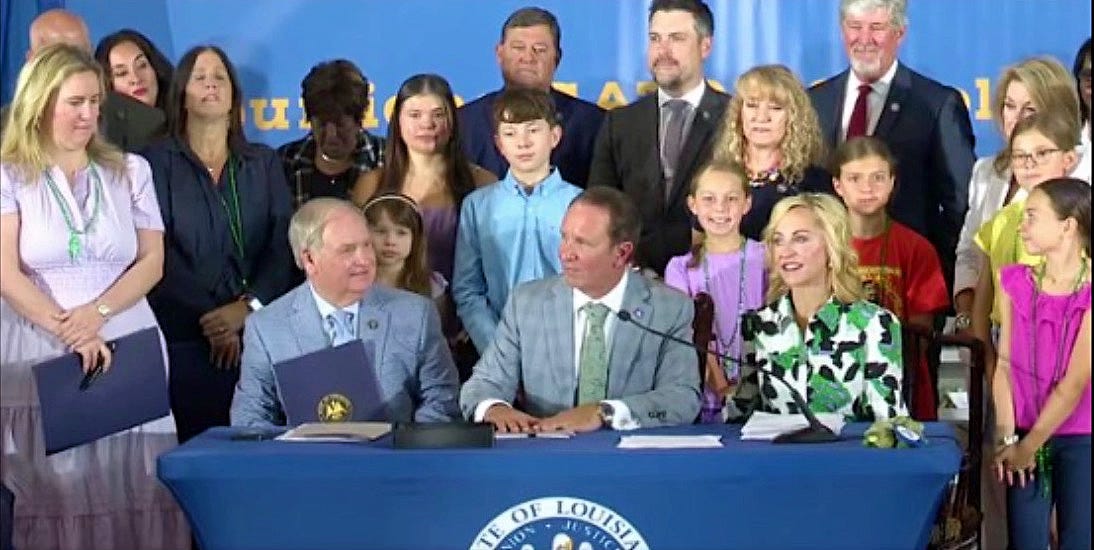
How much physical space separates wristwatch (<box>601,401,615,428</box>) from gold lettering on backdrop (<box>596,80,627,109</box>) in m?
1.81

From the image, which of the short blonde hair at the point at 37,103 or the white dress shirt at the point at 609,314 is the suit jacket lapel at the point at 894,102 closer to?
the white dress shirt at the point at 609,314

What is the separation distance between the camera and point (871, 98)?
617 cm

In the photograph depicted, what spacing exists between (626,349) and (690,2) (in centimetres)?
150

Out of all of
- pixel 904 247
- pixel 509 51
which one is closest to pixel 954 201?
pixel 904 247

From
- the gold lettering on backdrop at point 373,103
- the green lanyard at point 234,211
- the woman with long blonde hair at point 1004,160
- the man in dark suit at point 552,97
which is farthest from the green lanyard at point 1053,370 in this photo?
the green lanyard at point 234,211

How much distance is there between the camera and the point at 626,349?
16.6 ft

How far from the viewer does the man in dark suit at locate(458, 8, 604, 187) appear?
617 cm

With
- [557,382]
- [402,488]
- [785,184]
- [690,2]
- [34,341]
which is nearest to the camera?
[402,488]

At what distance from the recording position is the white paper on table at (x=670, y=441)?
4.41m

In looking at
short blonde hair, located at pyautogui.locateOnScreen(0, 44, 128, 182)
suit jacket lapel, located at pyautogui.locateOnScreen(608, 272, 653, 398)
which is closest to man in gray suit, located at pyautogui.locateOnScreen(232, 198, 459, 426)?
suit jacket lapel, located at pyautogui.locateOnScreen(608, 272, 653, 398)

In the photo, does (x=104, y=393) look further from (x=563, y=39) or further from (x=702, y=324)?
(x=563, y=39)

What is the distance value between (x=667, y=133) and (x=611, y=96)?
0.35m

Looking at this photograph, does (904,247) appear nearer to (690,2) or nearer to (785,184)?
(785,184)

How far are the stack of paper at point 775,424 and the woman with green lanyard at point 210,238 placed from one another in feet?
5.68
